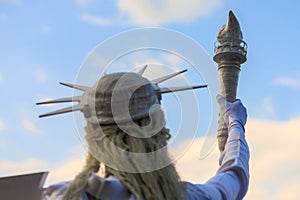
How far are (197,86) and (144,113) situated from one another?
227mm

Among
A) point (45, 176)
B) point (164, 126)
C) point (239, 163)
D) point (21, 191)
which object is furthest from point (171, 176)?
point (21, 191)

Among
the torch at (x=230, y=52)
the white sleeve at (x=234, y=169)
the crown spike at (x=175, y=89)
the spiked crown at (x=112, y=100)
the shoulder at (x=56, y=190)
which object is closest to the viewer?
the shoulder at (x=56, y=190)

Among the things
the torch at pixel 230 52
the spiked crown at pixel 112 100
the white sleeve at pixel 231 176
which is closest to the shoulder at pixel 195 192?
the white sleeve at pixel 231 176

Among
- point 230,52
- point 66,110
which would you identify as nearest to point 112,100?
point 66,110

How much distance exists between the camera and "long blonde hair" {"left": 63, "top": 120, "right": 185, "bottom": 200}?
1766 mm

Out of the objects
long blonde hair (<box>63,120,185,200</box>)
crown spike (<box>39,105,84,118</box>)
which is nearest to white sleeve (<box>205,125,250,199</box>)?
long blonde hair (<box>63,120,185,200</box>)

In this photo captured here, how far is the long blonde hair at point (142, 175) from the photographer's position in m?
1.77

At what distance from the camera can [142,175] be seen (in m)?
1.79

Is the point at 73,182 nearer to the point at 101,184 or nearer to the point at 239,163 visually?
the point at 101,184

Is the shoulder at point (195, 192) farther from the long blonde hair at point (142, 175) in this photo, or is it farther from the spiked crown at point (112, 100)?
the spiked crown at point (112, 100)

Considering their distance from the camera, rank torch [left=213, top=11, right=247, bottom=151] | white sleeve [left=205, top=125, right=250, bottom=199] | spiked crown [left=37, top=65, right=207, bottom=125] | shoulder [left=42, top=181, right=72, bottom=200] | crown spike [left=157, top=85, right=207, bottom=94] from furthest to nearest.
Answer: torch [left=213, top=11, right=247, bottom=151] < white sleeve [left=205, top=125, right=250, bottom=199] < crown spike [left=157, top=85, right=207, bottom=94] < spiked crown [left=37, top=65, right=207, bottom=125] < shoulder [left=42, top=181, right=72, bottom=200]

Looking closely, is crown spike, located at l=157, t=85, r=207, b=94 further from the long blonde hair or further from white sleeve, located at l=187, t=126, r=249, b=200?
white sleeve, located at l=187, t=126, r=249, b=200

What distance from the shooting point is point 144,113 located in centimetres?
185

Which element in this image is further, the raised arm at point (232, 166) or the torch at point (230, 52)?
the torch at point (230, 52)
